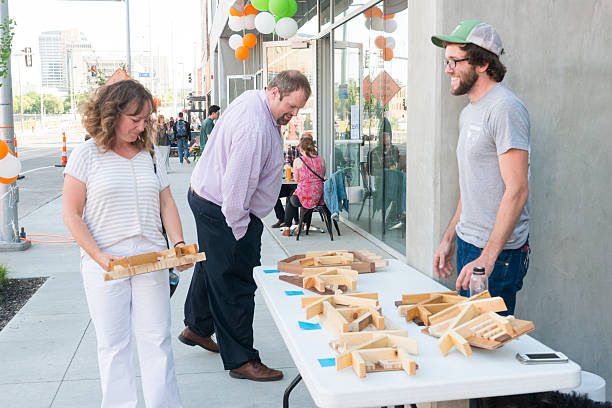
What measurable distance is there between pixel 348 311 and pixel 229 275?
1.80 m

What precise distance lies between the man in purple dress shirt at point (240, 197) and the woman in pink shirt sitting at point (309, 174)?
4656mm

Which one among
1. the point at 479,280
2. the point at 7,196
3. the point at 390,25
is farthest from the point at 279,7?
the point at 479,280

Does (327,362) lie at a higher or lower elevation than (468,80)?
lower

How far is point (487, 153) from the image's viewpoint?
2738mm

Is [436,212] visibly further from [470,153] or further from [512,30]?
[512,30]

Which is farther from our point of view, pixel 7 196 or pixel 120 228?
pixel 7 196

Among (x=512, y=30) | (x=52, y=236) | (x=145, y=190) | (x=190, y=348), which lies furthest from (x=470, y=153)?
(x=52, y=236)

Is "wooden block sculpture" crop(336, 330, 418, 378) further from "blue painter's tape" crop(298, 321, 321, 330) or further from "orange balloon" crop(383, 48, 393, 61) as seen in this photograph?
"orange balloon" crop(383, 48, 393, 61)

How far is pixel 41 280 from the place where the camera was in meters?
7.06

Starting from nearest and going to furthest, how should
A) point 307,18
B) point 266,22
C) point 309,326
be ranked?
point 309,326
point 266,22
point 307,18

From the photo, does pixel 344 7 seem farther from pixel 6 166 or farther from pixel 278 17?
pixel 6 166

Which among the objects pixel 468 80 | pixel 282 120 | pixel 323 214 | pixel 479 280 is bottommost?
pixel 323 214

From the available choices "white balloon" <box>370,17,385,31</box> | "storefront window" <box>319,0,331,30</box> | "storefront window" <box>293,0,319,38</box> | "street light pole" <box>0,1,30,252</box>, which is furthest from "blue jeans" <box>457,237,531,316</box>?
"storefront window" <box>293,0,319,38</box>

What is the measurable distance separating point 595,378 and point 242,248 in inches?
82.8
